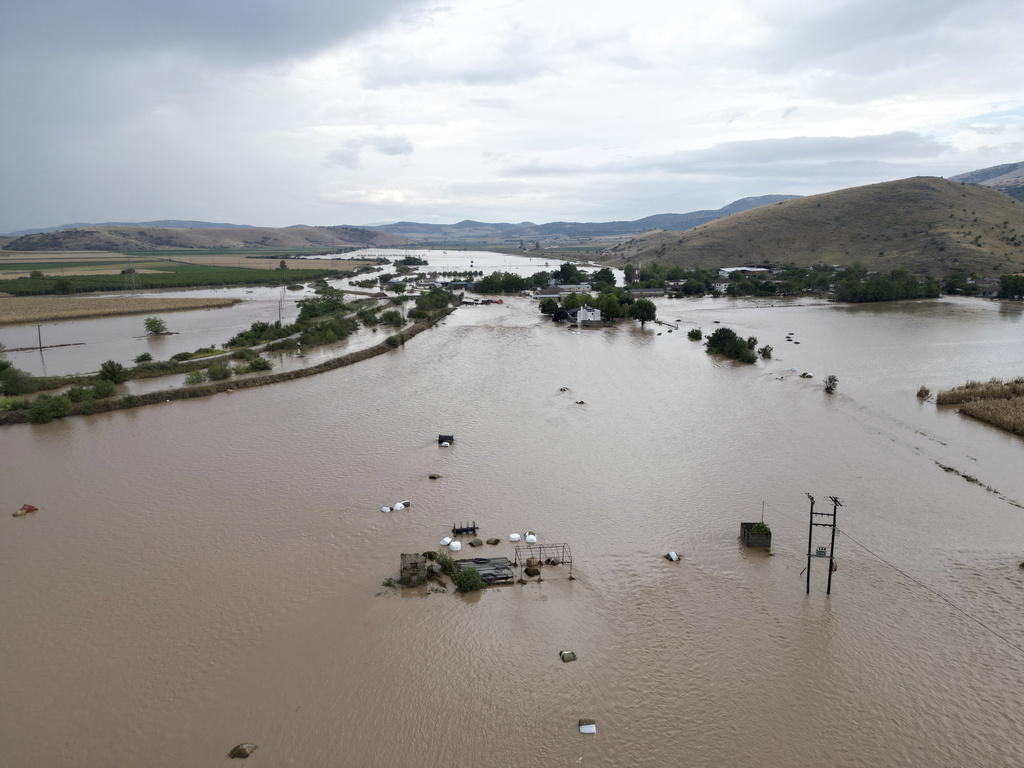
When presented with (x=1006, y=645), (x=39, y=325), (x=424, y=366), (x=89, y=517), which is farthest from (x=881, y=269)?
(x=39, y=325)

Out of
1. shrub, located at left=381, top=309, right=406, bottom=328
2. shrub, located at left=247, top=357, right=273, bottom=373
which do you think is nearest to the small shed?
shrub, located at left=247, top=357, right=273, bottom=373

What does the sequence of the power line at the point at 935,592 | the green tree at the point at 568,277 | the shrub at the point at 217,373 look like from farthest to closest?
the green tree at the point at 568,277, the shrub at the point at 217,373, the power line at the point at 935,592

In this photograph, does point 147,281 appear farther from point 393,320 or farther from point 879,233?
point 879,233

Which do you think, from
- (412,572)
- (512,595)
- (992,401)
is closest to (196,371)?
(412,572)

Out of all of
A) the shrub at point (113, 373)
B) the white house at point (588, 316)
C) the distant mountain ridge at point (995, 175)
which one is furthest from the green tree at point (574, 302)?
the distant mountain ridge at point (995, 175)

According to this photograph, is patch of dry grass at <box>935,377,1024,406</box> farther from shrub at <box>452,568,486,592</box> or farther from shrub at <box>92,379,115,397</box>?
shrub at <box>92,379,115,397</box>

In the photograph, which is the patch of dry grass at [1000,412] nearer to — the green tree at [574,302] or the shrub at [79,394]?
the green tree at [574,302]

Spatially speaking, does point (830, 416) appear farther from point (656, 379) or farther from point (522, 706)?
point (522, 706)
